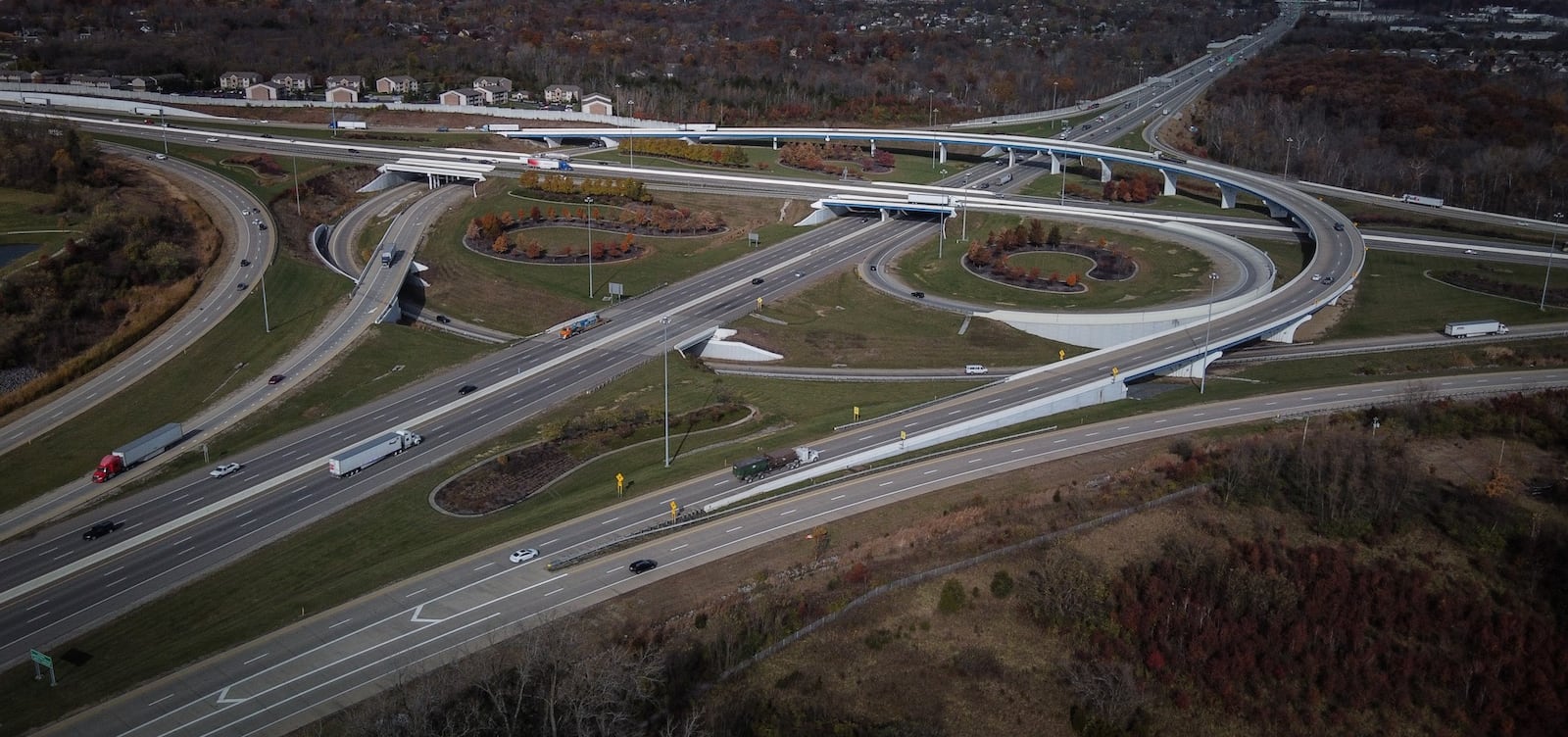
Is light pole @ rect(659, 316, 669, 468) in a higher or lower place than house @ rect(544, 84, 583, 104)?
lower

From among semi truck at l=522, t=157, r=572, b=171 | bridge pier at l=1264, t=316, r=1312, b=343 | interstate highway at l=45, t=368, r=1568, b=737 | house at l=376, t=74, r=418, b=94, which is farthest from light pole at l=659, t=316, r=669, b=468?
house at l=376, t=74, r=418, b=94

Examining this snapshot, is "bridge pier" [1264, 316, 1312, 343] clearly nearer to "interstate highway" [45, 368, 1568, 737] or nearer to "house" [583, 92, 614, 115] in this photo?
"interstate highway" [45, 368, 1568, 737]

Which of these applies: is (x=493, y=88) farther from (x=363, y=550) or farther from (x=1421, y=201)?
(x=363, y=550)

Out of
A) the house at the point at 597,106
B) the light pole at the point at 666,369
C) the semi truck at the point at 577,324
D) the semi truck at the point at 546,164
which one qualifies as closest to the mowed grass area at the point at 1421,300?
the light pole at the point at 666,369

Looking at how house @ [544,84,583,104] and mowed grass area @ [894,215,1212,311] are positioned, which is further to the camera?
house @ [544,84,583,104]

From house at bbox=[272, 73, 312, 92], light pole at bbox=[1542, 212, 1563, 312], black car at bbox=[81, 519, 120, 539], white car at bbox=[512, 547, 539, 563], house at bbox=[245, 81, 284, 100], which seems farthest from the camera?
house at bbox=[272, 73, 312, 92]

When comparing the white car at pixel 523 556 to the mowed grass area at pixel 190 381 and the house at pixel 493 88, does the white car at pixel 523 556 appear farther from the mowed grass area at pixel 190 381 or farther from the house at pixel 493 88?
the house at pixel 493 88

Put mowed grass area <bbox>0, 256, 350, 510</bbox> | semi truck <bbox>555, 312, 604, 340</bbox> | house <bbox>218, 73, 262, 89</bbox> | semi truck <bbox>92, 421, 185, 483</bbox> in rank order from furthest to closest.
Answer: house <bbox>218, 73, 262, 89</bbox> → semi truck <bbox>555, 312, 604, 340</bbox> → mowed grass area <bbox>0, 256, 350, 510</bbox> → semi truck <bbox>92, 421, 185, 483</bbox>
